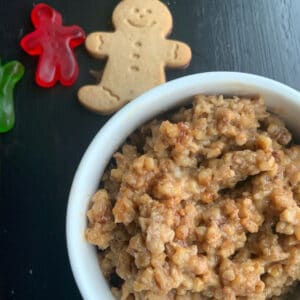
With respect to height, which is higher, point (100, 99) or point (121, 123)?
point (121, 123)

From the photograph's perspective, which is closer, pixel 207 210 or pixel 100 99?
pixel 207 210

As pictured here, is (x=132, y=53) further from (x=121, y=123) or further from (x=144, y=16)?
(x=121, y=123)

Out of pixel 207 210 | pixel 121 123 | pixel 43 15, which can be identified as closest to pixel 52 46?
pixel 43 15

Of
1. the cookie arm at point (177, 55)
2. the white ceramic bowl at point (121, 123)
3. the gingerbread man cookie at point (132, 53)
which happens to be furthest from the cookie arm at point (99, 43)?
the white ceramic bowl at point (121, 123)

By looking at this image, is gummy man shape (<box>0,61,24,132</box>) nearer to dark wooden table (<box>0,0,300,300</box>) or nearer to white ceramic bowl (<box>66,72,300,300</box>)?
dark wooden table (<box>0,0,300,300</box>)

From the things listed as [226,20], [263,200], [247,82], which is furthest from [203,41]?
[263,200]

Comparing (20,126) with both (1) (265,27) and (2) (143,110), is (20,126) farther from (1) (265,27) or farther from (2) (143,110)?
(1) (265,27)
